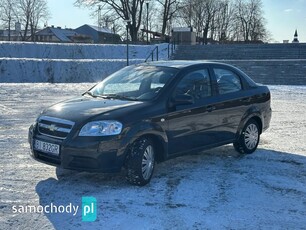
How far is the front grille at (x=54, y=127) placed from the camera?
492 cm

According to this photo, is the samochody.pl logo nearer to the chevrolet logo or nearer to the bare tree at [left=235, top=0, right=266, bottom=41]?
the chevrolet logo

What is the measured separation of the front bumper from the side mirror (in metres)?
1.09

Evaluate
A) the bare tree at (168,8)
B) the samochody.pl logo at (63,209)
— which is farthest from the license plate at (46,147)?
the bare tree at (168,8)

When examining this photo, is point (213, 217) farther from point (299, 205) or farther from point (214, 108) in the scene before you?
point (214, 108)

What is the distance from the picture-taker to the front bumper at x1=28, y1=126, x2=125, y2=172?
4.81 m

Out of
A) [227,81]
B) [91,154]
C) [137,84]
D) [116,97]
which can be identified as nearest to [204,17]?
[227,81]

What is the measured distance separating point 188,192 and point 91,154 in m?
1.26

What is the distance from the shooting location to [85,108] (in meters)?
5.22

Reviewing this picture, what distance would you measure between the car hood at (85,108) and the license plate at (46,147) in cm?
35

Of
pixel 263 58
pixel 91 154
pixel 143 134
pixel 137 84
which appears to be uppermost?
pixel 263 58

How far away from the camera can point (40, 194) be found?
485 centimetres

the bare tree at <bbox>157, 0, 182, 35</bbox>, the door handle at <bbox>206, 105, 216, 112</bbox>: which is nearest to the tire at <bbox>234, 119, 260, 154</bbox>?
the door handle at <bbox>206, 105, 216, 112</bbox>

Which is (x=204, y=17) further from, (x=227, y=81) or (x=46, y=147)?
(x=46, y=147)

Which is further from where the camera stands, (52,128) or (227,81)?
(227,81)
